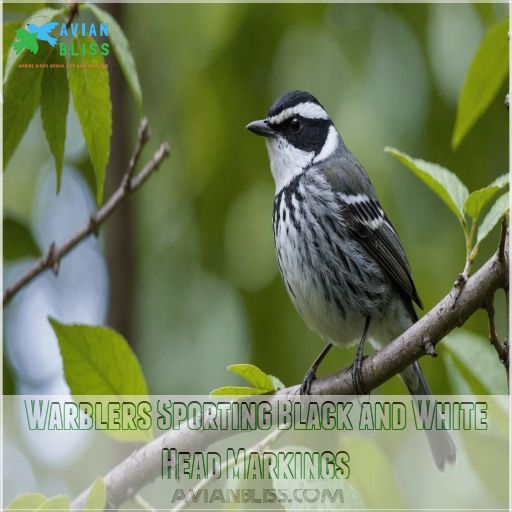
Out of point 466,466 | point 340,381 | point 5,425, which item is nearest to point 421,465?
point 466,466

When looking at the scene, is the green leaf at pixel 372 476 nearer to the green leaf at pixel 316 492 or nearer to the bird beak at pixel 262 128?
the green leaf at pixel 316 492

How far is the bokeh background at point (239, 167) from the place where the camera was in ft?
11.4

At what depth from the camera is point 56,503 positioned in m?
1.67

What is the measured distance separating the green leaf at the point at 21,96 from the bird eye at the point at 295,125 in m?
1.59

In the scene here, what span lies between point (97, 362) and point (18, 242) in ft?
3.14

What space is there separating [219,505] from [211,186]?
1.84 m

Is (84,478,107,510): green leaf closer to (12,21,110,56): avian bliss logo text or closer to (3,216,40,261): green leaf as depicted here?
(12,21,110,56): avian bliss logo text

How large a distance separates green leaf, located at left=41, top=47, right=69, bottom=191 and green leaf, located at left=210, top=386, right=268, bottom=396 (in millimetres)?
758

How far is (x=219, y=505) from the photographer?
2.28 m

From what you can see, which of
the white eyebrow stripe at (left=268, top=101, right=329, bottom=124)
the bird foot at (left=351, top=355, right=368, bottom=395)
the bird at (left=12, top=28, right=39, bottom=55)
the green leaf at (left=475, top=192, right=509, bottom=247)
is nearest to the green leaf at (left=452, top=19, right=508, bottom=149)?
the green leaf at (left=475, top=192, right=509, bottom=247)

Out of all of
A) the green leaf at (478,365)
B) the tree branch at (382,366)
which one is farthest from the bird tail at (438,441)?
the tree branch at (382,366)

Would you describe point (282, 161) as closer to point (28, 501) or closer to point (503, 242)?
point (503, 242)

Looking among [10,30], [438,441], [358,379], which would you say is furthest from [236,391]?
[438,441]

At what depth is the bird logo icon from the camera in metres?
2.12
